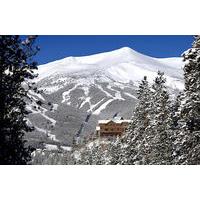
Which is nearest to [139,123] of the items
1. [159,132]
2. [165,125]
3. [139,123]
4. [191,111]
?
[139,123]

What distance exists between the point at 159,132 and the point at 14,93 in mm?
12416

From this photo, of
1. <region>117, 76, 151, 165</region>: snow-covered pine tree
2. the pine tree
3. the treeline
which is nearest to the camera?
the pine tree

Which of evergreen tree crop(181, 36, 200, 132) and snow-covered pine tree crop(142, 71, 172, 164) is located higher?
evergreen tree crop(181, 36, 200, 132)

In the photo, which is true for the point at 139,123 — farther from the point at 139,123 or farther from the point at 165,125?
the point at 165,125

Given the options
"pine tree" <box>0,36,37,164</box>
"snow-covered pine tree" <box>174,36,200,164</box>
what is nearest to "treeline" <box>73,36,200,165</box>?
"snow-covered pine tree" <box>174,36,200,164</box>

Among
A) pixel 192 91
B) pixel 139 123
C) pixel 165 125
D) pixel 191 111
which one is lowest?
pixel 139 123

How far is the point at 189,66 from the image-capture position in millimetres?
21734

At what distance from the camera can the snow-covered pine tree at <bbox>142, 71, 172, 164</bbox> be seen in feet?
99.3

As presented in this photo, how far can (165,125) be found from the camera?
104 feet

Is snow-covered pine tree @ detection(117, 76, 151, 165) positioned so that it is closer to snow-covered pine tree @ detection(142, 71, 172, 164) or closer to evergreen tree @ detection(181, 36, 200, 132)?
snow-covered pine tree @ detection(142, 71, 172, 164)

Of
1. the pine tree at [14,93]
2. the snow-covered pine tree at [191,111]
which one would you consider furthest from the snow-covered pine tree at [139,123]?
the pine tree at [14,93]

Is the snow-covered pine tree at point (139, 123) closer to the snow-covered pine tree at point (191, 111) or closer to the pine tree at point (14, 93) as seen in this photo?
the snow-covered pine tree at point (191, 111)
